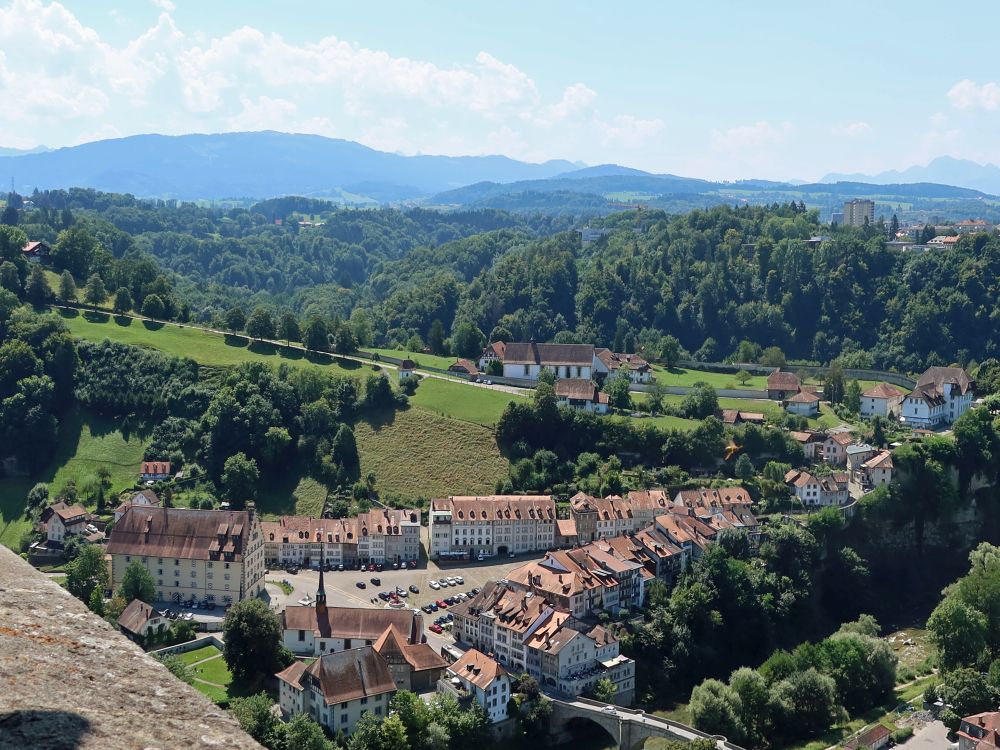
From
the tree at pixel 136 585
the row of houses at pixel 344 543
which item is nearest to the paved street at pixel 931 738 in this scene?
the row of houses at pixel 344 543

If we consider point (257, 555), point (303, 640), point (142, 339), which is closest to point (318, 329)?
point (142, 339)

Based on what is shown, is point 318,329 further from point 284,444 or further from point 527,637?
point 527,637

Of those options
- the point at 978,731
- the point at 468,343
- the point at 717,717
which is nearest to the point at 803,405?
the point at 468,343

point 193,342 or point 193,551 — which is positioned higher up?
point 193,342

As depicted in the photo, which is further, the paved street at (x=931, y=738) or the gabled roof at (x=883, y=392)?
the gabled roof at (x=883, y=392)

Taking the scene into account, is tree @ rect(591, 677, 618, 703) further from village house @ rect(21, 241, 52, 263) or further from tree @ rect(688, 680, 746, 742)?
village house @ rect(21, 241, 52, 263)

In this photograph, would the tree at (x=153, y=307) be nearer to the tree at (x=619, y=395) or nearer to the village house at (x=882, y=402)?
the tree at (x=619, y=395)

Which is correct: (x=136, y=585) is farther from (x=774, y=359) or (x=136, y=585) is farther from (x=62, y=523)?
(x=774, y=359)
